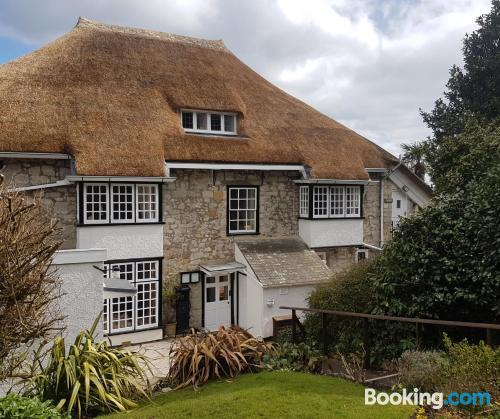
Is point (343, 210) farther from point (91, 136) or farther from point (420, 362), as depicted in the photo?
point (420, 362)

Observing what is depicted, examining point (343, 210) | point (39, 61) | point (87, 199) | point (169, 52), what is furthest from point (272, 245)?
point (39, 61)

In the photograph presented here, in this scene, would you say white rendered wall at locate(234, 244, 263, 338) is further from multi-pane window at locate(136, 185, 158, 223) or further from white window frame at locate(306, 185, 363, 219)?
white window frame at locate(306, 185, 363, 219)

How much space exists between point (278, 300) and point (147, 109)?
26.3 feet

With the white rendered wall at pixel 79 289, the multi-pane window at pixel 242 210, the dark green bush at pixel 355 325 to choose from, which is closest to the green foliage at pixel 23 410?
the white rendered wall at pixel 79 289

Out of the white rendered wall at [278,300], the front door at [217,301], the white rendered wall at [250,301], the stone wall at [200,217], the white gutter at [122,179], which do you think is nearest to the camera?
the white gutter at [122,179]

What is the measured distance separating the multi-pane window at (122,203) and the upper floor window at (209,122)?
345 cm

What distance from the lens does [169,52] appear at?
59.8 feet

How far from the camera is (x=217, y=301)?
15.7 metres

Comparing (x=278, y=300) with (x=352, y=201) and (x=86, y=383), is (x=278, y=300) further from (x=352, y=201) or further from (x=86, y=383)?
(x=86, y=383)

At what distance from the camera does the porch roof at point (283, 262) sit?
1438 cm

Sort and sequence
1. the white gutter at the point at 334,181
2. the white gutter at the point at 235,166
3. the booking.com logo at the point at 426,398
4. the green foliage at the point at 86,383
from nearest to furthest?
the booking.com logo at the point at 426,398
the green foliage at the point at 86,383
the white gutter at the point at 235,166
the white gutter at the point at 334,181

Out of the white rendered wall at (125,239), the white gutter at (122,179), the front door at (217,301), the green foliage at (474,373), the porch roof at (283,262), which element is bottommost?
the front door at (217,301)

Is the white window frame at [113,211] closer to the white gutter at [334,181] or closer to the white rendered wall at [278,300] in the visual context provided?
the white rendered wall at [278,300]

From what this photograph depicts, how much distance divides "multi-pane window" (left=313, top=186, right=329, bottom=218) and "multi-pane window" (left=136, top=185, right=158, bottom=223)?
19.9 feet
